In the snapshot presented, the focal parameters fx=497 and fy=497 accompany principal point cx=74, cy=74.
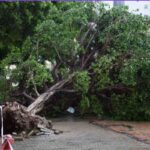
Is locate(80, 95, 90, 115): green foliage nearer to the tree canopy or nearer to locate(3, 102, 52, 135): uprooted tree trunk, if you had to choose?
the tree canopy

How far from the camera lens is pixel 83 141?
10.3 meters

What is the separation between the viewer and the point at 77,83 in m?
13.2

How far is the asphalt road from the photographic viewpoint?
9586 millimetres

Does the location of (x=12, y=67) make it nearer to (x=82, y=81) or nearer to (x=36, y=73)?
(x=36, y=73)

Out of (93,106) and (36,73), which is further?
(93,106)

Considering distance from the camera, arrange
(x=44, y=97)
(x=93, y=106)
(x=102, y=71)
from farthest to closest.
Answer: (x=93, y=106), (x=102, y=71), (x=44, y=97)

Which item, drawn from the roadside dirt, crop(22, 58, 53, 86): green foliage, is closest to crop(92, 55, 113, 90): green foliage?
the roadside dirt

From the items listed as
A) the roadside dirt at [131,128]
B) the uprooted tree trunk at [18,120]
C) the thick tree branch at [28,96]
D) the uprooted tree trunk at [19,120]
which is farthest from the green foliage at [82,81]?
the uprooted tree trunk at [18,120]

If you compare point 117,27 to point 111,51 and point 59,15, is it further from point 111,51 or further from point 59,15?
point 59,15

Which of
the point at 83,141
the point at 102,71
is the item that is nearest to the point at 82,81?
the point at 102,71

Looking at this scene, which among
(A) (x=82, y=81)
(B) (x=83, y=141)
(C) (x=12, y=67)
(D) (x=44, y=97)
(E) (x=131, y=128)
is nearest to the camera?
(B) (x=83, y=141)

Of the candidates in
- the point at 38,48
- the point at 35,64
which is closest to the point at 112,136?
the point at 35,64

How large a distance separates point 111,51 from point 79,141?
419cm

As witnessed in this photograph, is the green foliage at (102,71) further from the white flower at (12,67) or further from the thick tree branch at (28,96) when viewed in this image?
the white flower at (12,67)
